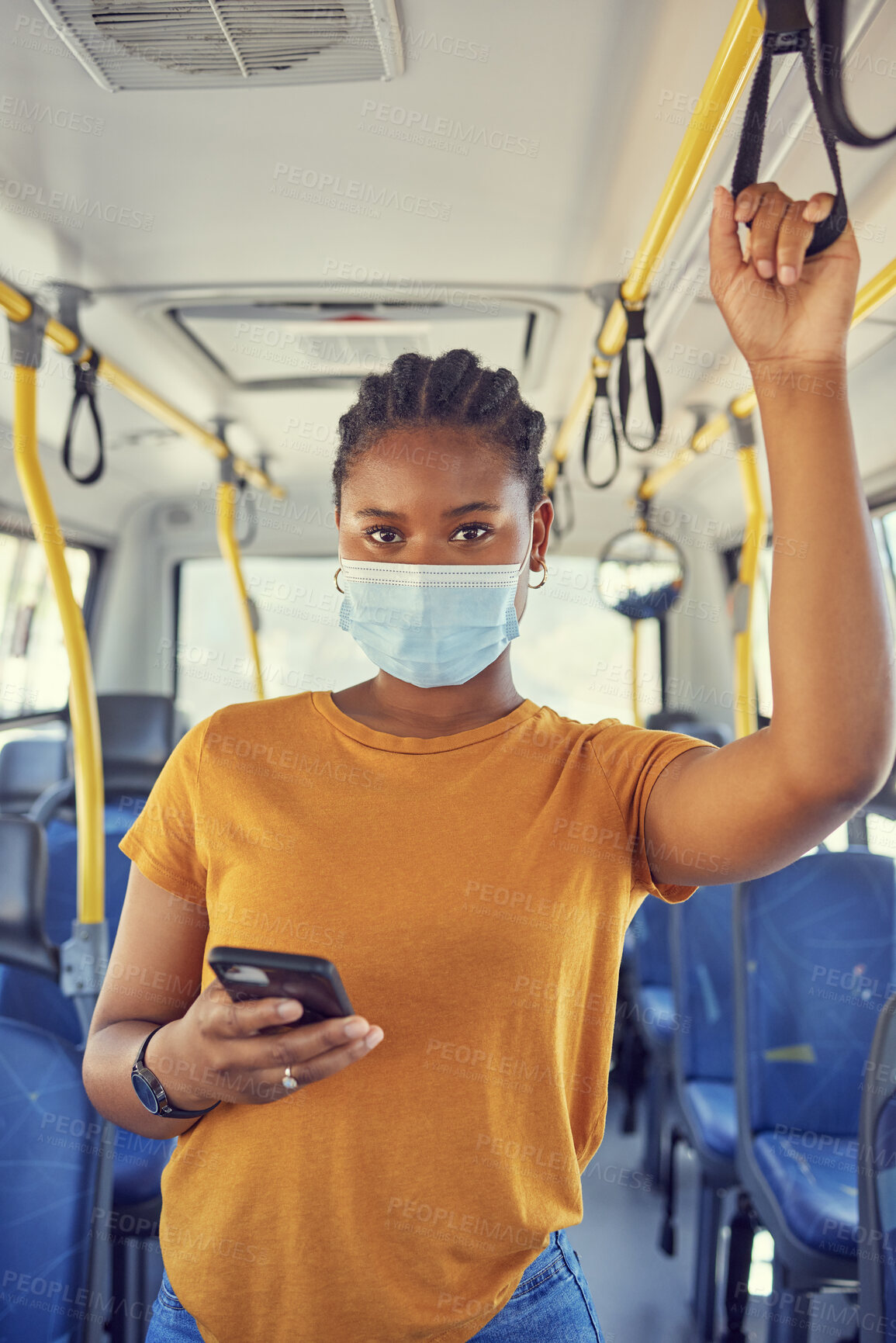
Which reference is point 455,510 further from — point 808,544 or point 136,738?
point 136,738

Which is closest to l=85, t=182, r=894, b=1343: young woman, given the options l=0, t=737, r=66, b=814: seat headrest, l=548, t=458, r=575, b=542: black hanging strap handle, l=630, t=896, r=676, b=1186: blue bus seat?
l=630, t=896, r=676, b=1186: blue bus seat

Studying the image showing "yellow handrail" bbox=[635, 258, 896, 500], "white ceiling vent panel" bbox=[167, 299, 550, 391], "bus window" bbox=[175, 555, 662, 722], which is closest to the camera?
"yellow handrail" bbox=[635, 258, 896, 500]

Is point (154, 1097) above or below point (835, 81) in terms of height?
below

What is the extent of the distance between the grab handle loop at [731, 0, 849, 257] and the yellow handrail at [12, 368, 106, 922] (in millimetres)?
1688

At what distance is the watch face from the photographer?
0.97 metres

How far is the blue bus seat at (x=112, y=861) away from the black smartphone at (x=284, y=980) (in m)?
0.86

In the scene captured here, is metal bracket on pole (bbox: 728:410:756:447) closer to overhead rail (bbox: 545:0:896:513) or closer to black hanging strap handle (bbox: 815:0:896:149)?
overhead rail (bbox: 545:0:896:513)

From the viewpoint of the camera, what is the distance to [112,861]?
2.73 m

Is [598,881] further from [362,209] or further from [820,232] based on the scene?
[362,209]

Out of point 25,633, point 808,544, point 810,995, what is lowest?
point 810,995

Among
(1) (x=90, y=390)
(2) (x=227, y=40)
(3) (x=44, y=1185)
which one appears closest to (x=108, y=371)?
(1) (x=90, y=390)

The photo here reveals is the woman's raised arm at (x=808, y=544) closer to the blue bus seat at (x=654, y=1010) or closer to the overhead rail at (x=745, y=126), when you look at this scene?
the overhead rail at (x=745, y=126)

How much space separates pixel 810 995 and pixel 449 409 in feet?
6.54

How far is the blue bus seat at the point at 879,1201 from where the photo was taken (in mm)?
1323
